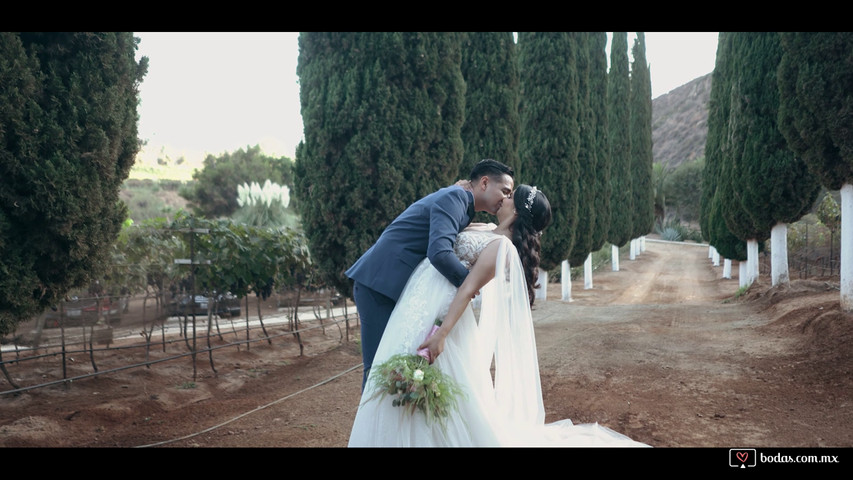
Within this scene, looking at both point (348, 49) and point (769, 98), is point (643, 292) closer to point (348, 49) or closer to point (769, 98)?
point (769, 98)

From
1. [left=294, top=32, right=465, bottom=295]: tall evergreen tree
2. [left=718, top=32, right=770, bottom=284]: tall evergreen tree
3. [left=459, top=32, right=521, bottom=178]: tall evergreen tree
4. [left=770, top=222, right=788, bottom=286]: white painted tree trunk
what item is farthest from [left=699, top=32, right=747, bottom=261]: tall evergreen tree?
[left=294, top=32, right=465, bottom=295]: tall evergreen tree

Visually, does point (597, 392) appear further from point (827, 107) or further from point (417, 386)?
point (827, 107)

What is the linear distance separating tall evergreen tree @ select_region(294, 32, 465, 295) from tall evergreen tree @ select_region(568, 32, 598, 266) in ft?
31.0

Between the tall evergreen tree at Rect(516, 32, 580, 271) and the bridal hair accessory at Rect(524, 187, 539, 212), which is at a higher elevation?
the tall evergreen tree at Rect(516, 32, 580, 271)

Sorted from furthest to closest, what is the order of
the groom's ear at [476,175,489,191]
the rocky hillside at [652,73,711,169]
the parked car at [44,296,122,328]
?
the rocky hillside at [652,73,711,169] → the parked car at [44,296,122,328] → the groom's ear at [476,175,489,191]

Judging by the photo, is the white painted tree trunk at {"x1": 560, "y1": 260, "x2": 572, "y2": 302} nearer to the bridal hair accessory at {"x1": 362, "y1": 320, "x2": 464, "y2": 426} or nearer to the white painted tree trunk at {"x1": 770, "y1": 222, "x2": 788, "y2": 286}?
the white painted tree trunk at {"x1": 770, "y1": 222, "x2": 788, "y2": 286}

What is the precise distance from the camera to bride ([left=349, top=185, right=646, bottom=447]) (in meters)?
2.82

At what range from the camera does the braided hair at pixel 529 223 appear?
10.3 feet

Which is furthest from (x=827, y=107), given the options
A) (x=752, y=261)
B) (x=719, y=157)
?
(x=719, y=157)

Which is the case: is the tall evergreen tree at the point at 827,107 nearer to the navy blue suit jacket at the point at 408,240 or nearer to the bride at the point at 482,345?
the bride at the point at 482,345

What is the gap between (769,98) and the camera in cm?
1211

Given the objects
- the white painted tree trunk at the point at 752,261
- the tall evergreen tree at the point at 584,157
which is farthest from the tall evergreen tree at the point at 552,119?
the white painted tree trunk at the point at 752,261

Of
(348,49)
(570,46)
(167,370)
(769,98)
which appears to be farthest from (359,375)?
(570,46)

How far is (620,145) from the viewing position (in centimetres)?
2731
